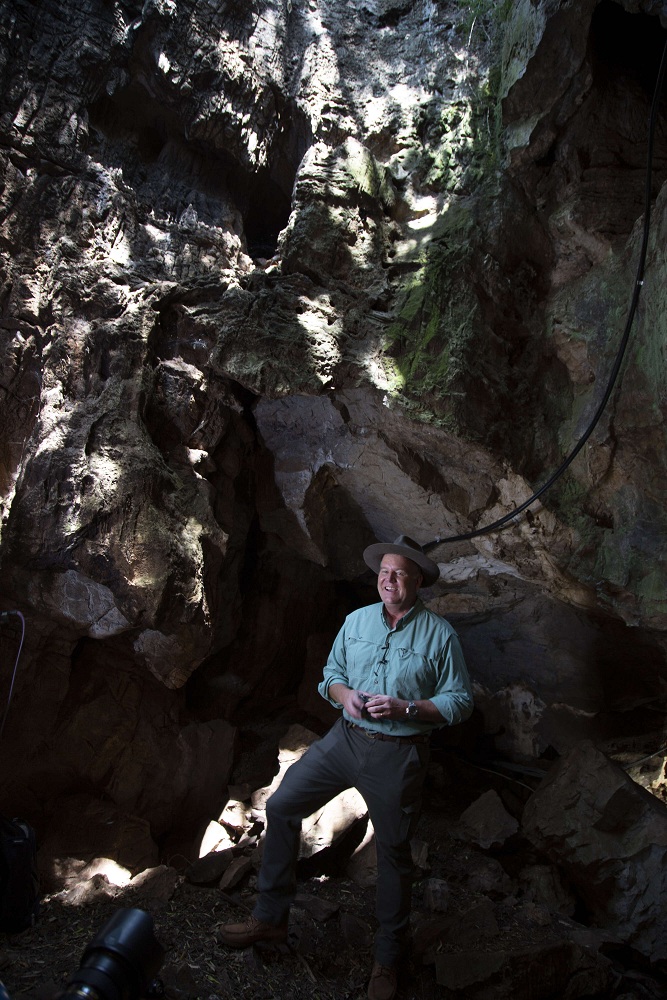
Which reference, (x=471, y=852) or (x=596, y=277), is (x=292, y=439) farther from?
(x=471, y=852)

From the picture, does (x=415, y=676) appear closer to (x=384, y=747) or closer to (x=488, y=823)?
(x=384, y=747)

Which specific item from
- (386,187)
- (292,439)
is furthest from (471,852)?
(386,187)

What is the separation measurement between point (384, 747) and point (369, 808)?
0.29 m

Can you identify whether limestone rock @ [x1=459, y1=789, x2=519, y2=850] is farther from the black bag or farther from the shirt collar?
the black bag

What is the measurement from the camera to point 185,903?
339 cm

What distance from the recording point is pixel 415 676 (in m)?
2.69

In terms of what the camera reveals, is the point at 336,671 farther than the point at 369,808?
Yes

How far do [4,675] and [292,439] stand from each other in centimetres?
257

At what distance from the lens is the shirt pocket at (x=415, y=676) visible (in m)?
2.68

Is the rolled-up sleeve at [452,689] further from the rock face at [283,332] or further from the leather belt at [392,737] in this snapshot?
the rock face at [283,332]

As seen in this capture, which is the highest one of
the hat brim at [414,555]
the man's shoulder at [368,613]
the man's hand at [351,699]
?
the hat brim at [414,555]

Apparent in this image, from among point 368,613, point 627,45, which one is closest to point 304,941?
point 368,613

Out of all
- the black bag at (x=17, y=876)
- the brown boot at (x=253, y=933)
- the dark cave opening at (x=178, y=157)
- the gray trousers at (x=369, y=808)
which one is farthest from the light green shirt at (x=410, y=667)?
the dark cave opening at (x=178, y=157)

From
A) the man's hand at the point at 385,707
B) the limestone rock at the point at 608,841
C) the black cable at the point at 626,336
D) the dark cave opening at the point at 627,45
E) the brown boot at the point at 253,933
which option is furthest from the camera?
the dark cave opening at the point at 627,45
